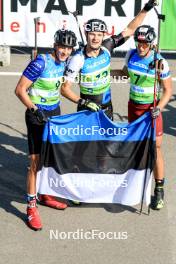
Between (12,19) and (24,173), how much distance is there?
23.4 ft

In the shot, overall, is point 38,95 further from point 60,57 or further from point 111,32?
point 111,32

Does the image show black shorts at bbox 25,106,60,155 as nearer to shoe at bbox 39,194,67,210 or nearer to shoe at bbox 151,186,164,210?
shoe at bbox 39,194,67,210

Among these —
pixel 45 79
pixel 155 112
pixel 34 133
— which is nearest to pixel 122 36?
pixel 155 112

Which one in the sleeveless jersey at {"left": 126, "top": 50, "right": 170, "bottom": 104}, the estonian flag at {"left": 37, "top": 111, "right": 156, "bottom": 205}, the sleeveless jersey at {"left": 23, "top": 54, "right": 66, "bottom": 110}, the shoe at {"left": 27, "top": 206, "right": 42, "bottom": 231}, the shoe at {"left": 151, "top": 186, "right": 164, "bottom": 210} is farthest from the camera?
the shoe at {"left": 151, "top": 186, "right": 164, "bottom": 210}

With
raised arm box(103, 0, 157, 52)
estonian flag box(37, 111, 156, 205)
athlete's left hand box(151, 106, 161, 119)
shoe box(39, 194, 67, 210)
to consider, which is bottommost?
shoe box(39, 194, 67, 210)

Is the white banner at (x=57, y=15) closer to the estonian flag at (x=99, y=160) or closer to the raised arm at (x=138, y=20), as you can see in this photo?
the raised arm at (x=138, y=20)

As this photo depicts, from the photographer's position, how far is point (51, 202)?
7.07 metres

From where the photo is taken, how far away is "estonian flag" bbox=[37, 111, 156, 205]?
6633 millimetres

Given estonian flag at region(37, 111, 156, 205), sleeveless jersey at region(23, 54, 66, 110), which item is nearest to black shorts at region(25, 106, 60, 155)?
estonian flag at region(37, 111, 156, 205)

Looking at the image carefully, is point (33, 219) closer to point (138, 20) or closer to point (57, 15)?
point (138, 20)

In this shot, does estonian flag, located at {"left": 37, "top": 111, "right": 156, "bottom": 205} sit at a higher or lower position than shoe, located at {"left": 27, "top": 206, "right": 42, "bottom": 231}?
higher

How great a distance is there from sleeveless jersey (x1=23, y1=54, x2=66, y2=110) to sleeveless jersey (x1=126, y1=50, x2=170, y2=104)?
98cm

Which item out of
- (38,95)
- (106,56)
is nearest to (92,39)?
(106,56)

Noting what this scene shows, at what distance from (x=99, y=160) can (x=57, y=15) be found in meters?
8.06
